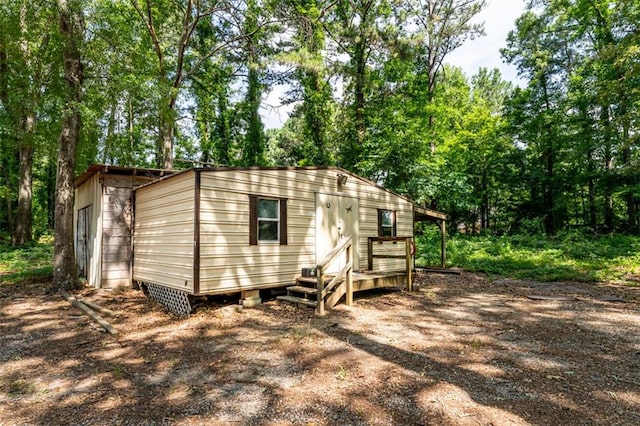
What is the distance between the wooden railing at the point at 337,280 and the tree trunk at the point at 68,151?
673 cm

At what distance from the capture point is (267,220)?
7516 millimetres

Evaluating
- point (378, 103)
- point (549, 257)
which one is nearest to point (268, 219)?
point (549, 257)

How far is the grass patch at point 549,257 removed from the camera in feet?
35.9

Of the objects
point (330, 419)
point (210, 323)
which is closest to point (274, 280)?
point (210, 323)

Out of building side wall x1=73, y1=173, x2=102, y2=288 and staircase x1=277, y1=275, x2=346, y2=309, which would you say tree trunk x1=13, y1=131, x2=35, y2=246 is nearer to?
building side wall x1=73, y1=173, x2=102, y2=288

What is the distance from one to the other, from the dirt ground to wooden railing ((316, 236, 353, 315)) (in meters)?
0.35

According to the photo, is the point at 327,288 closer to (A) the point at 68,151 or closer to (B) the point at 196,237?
(B) the point at 196,237

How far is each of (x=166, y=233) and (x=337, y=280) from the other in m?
3.84

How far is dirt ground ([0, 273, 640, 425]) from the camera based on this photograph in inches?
121

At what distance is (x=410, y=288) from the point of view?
8906 mm

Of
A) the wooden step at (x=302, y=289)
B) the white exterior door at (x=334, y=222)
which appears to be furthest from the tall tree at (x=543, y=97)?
the wooden step at (x=302, y=289)

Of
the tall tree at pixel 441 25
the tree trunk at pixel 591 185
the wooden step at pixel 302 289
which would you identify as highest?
the tall tree at pixel 441 25

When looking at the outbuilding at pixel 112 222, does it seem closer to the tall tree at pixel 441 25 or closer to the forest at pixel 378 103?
the forest at pixel 378 103

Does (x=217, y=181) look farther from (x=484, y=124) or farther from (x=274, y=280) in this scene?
(x=484, y=124)
